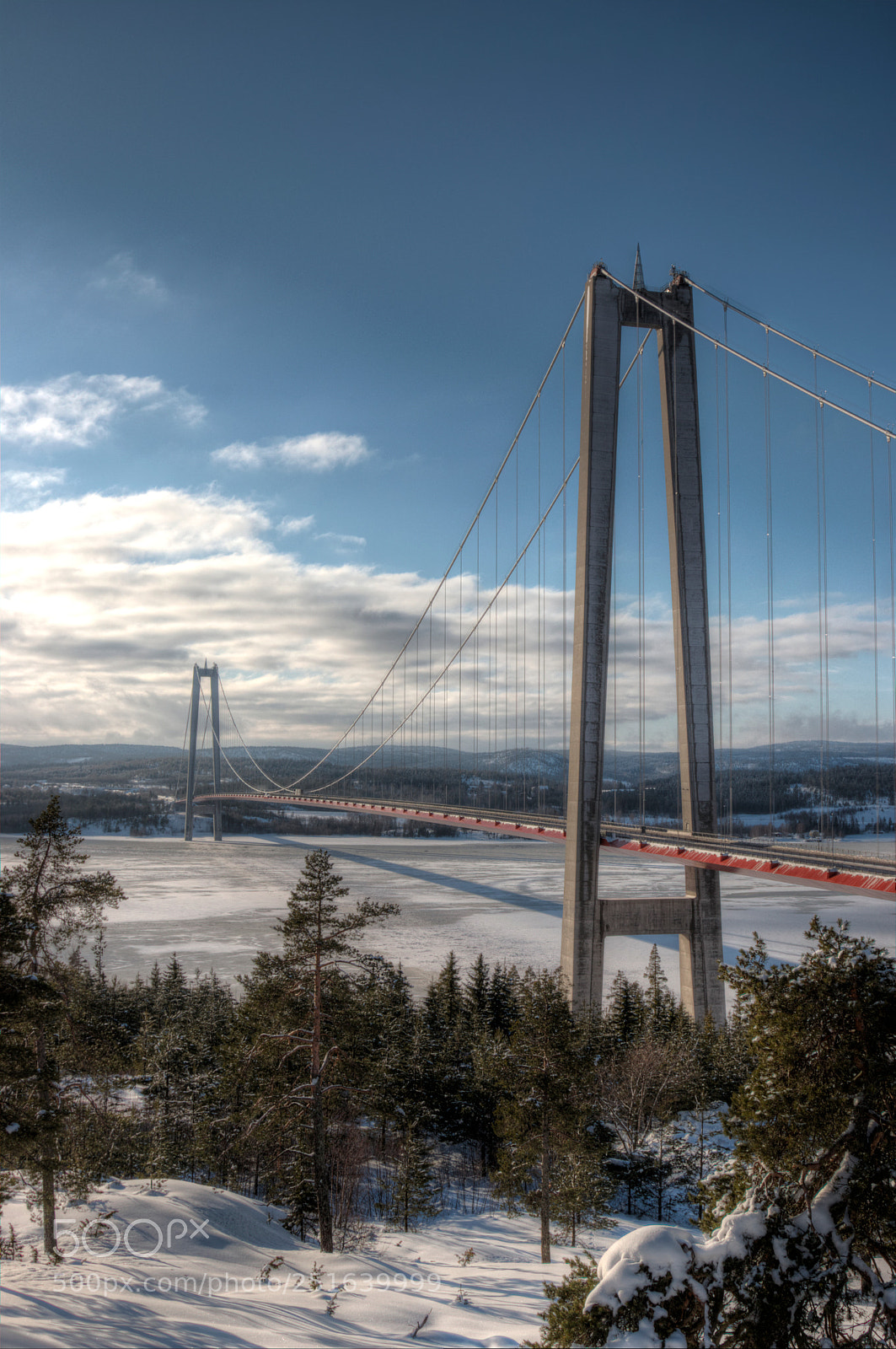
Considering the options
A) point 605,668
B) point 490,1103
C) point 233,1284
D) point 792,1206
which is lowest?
point 490,1103

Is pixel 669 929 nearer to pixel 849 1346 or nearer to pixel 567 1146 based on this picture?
pixel 567 1146

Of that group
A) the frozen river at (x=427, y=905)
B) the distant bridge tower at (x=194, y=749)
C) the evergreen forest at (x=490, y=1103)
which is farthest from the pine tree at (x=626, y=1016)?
the distant bridge tower at (x=194, y=749)

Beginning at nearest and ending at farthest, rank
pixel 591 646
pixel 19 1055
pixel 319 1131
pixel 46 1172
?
1. pixel 19 1055
2. pixel 46 1172
3. pixel 319 1131
4. pixel 591 646

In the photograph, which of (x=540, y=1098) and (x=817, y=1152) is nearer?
(x=817, y=1152)

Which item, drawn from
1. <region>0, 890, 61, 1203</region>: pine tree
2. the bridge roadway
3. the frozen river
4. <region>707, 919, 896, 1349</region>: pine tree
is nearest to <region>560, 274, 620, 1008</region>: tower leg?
the bridge roadway

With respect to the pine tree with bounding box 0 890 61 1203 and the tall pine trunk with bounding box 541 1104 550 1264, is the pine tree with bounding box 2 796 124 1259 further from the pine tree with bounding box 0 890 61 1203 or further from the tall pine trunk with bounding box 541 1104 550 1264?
the tall pine trunk with bounding box 541 1104 550 1264

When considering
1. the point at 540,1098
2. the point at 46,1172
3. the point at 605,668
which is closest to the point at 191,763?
the point at 605,668

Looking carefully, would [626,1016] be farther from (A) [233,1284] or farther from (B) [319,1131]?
(A) [233,1284]
